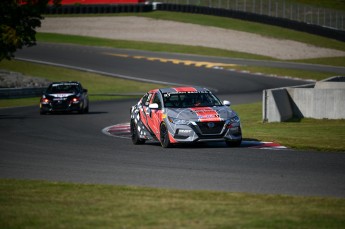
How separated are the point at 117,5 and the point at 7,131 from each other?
171ft

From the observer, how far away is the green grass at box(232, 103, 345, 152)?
19.8 m

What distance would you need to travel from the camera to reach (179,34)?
238 feet

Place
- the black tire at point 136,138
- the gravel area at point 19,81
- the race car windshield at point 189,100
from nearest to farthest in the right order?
the race car windshield at point 189,100
the black tire at point 136,138
the gravel area at point 19,81

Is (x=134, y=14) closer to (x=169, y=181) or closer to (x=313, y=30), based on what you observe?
(x=313, y=30)

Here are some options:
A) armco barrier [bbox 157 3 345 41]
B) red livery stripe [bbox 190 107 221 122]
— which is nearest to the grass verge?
red livery stripe [bbox 190 107 221 122]

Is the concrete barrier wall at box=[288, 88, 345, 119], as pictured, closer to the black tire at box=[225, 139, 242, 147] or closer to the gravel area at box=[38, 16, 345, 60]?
the black tire at box=[225, 139, 242, 147]

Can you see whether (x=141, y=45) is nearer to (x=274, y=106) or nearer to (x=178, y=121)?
(x=274, y=106)

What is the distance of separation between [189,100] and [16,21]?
13.4 m

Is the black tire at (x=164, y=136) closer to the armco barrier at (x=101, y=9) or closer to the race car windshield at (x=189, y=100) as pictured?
the race car windshield at (x=189, y=100)

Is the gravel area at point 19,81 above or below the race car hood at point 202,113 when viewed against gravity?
below

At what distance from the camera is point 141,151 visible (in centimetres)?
1930

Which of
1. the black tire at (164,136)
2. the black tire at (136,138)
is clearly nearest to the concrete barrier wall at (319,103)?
the black tire at (136,138)

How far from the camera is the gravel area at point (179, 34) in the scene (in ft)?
216

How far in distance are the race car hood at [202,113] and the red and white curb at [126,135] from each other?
0.91 metres
